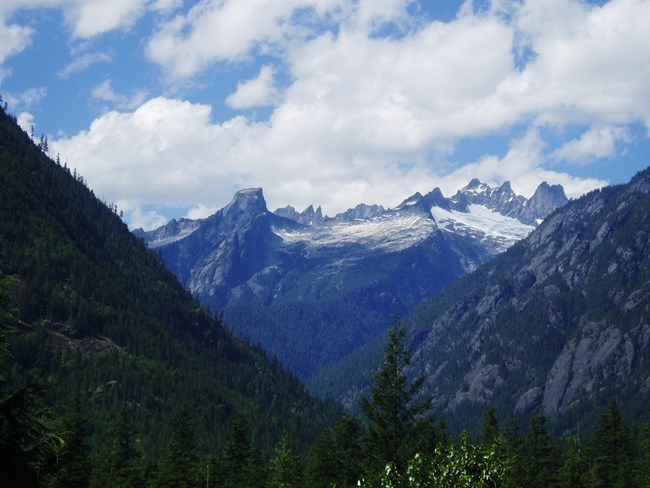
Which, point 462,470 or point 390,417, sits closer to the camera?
point 462,470

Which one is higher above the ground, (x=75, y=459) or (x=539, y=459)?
(x=75, y=459)

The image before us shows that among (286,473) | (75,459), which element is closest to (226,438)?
(286,473)

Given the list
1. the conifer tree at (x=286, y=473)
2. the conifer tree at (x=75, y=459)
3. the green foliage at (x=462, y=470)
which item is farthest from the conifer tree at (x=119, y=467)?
the green foliage at (x=462, y=470)

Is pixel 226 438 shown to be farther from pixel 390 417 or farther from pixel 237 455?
pixel 390 417

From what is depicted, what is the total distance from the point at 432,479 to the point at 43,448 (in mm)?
12769

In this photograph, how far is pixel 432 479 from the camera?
81.9 ft

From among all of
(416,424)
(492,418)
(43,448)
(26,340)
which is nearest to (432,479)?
(43,448)

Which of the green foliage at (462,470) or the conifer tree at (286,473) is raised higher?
the green foliage at (462,470)

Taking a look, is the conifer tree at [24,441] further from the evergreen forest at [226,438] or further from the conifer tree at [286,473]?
the conifer tree at [286,473]

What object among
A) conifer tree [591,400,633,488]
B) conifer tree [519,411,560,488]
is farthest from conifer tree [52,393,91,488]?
conifer tree [591,400,633,488]

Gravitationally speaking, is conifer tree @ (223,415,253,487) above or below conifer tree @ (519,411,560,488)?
above

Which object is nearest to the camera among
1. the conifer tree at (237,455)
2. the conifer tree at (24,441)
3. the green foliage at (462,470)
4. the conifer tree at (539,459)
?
the conifer tree at (24,441)

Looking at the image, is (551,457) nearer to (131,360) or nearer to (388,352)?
(388,352)

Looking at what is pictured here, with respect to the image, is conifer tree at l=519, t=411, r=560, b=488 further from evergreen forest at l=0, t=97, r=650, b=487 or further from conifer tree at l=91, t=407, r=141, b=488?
conifer tree at l=91, t=407, r=141, b=488
